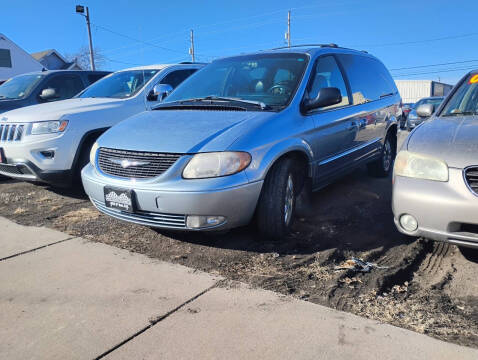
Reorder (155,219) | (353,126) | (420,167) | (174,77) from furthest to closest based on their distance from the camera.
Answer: (174,77) → (353,126) → (155,219) → (420,167)

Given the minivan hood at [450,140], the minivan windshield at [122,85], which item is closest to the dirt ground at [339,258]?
the minivan hood at [450,140]

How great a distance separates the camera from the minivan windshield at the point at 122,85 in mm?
6035

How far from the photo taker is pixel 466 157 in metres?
2.66

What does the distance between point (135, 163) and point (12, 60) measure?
39704 millimetres

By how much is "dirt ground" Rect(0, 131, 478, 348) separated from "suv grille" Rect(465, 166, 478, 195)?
0.69 metres

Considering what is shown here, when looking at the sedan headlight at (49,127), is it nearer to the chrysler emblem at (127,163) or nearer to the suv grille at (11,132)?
the suv grille at (11,132)

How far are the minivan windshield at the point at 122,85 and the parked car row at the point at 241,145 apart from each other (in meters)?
0.52

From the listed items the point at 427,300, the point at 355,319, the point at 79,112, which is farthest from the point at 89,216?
the point at 427,300

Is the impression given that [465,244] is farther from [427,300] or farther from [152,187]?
[152,187]

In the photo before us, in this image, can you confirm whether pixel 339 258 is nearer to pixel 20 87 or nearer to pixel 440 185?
pixel 440 185

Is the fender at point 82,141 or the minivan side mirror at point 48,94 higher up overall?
the minivan side mirror at point 48,94

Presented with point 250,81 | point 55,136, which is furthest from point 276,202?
point 55,136

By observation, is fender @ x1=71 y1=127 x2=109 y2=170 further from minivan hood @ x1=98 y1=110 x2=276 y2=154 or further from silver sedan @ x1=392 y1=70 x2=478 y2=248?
silver sedan @ x1=392 y1=70 x2=478 y2=248

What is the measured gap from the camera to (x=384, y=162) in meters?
6.12
